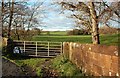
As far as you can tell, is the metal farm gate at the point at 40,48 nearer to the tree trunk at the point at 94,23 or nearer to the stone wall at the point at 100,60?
the tree trunk at the point at 94,23

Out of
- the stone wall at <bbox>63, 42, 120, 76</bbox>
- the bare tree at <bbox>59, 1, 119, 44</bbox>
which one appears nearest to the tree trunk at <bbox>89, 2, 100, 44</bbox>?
the bare tree at <bbox>59, 1, 119, 44</bbox>

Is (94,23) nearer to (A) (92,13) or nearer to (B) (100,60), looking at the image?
(A) (92,13)

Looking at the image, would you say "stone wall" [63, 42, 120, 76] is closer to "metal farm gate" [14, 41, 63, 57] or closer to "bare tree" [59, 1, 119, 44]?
"bare tree" [59, 1, 119, 44]

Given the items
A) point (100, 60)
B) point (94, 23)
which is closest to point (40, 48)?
point (94, 23)

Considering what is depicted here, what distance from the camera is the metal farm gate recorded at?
28547mm

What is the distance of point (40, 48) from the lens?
29609 mm

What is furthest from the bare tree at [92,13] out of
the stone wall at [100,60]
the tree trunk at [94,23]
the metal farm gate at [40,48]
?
the stone wall at [100,60]

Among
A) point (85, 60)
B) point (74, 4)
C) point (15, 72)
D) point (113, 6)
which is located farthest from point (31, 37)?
point (85, 60)

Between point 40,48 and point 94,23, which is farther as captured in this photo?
point 40,48

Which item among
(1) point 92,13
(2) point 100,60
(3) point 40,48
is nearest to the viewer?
(2) point 100,60

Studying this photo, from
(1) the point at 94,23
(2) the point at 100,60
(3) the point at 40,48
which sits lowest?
(3) the point at 40,48

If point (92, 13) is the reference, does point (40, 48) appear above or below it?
→ below

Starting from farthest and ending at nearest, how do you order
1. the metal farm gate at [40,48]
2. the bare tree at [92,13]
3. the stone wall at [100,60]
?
the metal farm gate at [40,48] < the bare tree at [92,13] < the stone wall at [100,60]

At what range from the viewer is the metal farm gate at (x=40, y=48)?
28547mm
